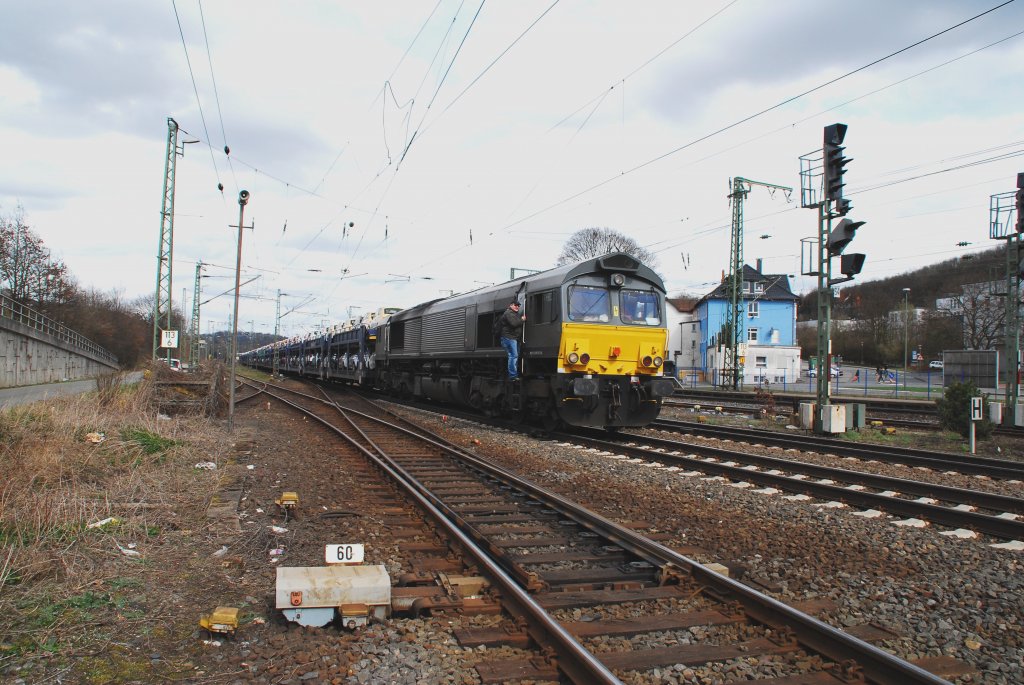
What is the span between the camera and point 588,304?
13.0 m

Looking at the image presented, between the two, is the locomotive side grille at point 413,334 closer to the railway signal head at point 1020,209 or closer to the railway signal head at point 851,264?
the railway signal head at point 851,264

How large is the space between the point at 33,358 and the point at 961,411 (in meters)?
31.3

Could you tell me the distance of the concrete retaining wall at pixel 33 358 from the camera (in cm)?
2344

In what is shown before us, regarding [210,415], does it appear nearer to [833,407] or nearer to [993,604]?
[833,407]

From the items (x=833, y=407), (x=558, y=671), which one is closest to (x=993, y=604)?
(x=558, y=671)

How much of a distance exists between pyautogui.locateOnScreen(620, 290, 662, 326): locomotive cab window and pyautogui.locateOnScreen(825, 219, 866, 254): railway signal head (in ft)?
12.4

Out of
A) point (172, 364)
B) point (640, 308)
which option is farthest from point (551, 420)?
point (172, 364)

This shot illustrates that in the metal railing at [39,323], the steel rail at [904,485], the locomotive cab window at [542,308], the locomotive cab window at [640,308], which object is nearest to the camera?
the steel rail at [904,485]

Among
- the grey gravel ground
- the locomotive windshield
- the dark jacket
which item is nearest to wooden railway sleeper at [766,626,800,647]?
the grey gravel ground

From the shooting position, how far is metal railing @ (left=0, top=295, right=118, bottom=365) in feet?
A: 80.2

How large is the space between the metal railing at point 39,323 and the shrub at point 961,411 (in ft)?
88.3

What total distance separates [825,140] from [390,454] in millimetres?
10977

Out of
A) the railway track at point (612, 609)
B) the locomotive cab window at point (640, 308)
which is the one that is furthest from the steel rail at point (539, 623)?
the locomotive cab window at point (640, 308)

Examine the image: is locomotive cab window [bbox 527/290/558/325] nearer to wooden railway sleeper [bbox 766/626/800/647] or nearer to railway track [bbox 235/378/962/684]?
railway track [bbox 235/378/962/684]
